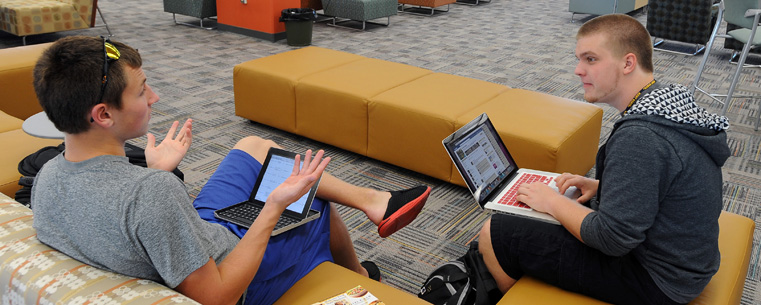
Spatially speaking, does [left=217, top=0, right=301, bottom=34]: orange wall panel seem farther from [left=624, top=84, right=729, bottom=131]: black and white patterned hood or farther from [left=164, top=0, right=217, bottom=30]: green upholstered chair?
[left=624, top=84, right=729, bottom=131]: black and white patterned hood

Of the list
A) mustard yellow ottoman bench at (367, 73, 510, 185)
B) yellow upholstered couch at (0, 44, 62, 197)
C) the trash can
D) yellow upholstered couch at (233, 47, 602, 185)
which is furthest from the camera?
the trash can

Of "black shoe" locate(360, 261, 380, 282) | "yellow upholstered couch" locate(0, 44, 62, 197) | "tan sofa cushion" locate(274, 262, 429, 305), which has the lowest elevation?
"black shoe" locate(360, 261, 380, 282)

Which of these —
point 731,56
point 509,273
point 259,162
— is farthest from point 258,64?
point 731,56

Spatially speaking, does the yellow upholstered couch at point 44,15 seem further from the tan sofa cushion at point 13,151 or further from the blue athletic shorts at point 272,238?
the blue athletic shorts at point 272,238

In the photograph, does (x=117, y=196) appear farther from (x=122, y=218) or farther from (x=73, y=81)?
(x=73, y=81)

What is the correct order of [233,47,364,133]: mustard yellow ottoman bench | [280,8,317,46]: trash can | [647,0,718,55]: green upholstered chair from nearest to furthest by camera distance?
[233,47,364,133]: mustard yellow ottoman bench → [647,0,718,55]: green upholstered chair → [280,8,317,46]: trash can

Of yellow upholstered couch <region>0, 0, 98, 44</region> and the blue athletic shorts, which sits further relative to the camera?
yellow upholstered couch <region>0, 0, 98, 44</region>

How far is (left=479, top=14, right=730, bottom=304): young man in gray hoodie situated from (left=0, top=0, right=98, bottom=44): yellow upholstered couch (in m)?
5.55

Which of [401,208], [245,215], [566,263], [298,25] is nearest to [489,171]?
[401,208]

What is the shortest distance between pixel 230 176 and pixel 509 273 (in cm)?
93

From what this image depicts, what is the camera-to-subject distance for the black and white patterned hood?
4.62 ft

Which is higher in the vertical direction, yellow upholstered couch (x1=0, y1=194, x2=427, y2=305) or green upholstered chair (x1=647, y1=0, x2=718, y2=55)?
green upholstered chair (x1=647, y1=0, x2=718, y2=55)

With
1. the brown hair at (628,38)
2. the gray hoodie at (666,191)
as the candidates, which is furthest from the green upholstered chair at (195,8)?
the gray hoodie at (666,191)

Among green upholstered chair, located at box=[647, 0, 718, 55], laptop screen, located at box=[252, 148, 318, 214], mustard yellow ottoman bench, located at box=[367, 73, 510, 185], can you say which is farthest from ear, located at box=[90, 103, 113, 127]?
green upholstered chair, located at box=[647, 0, 718, 55]
